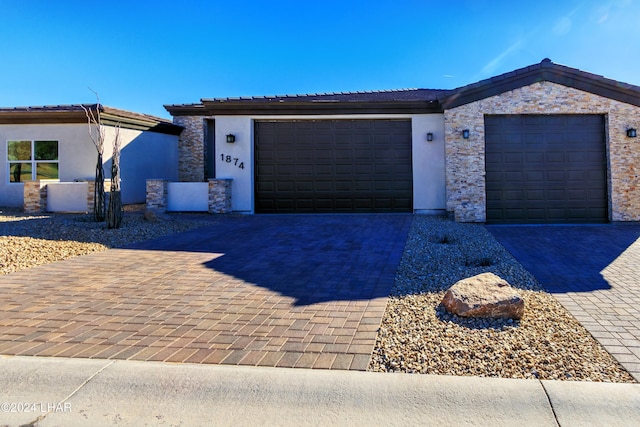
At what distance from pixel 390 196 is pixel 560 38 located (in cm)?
710

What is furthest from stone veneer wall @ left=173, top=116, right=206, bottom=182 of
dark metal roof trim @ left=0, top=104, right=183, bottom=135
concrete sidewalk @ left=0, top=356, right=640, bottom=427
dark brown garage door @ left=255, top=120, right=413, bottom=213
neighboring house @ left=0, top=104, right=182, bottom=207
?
concrete sidewalk @ left=0, top=356, right=640, bottom=427

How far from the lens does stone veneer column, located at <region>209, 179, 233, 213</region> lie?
14.6m

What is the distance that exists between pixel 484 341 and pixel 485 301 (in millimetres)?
636

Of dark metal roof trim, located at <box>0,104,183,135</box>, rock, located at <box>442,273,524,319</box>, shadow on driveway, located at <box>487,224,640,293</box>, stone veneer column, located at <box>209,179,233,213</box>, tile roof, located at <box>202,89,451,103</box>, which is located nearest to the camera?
rock, located at <box>442,273,524,319</box>

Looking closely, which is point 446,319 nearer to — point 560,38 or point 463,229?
point 463,229

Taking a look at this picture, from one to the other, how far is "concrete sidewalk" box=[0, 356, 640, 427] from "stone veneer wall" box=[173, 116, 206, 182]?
57.7 feet

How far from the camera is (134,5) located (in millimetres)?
13688

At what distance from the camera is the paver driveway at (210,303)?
12.2ft

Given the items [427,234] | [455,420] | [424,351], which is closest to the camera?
[455,420]

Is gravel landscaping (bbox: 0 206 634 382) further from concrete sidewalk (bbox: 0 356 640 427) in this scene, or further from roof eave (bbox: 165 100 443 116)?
roof eave (bbox: 165 100 443 116)

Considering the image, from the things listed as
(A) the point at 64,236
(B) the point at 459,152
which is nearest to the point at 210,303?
(A) the point at 64,236

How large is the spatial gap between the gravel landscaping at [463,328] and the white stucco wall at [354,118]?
237 inches

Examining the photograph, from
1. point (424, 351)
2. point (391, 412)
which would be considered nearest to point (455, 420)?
point (391, 412)

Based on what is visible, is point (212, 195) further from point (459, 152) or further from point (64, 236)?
point (459, 152)
